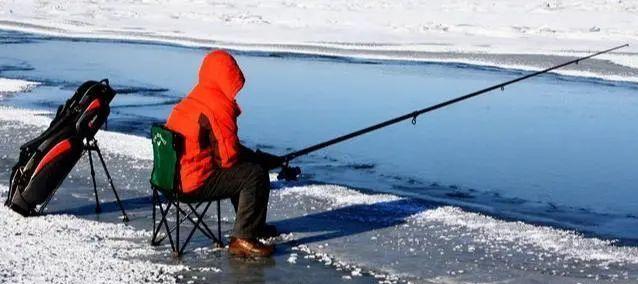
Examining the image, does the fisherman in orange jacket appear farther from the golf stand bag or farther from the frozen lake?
the frozen lake

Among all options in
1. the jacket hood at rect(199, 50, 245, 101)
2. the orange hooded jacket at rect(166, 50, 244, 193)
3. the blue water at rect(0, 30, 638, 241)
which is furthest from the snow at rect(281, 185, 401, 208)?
the jacket hood at rect(199, 50, 245, 101)

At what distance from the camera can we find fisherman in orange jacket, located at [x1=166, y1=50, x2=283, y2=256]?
629 centimetres

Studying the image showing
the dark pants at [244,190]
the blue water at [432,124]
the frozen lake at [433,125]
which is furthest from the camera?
the blue water at [432,124]

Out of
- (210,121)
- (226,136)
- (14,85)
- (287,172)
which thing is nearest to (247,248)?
(287,172)

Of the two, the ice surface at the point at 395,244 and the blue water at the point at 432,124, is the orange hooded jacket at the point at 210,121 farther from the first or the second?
the blue water at the point at 432,124

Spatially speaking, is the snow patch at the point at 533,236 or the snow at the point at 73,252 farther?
the snow patch at the point at 533,236

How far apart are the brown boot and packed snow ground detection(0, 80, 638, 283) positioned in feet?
0.61

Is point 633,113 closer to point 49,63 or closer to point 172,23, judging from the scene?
point 49,63

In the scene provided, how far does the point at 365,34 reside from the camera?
38719mm

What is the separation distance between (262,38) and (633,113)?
67.9 ft

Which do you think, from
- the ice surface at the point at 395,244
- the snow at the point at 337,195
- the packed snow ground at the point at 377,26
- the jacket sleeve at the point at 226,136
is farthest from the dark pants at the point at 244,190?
the packed snow ground at the point at 377,26

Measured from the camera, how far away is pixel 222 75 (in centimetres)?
628

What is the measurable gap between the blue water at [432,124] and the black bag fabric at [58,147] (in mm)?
3307

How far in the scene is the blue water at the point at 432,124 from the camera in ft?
32.7
